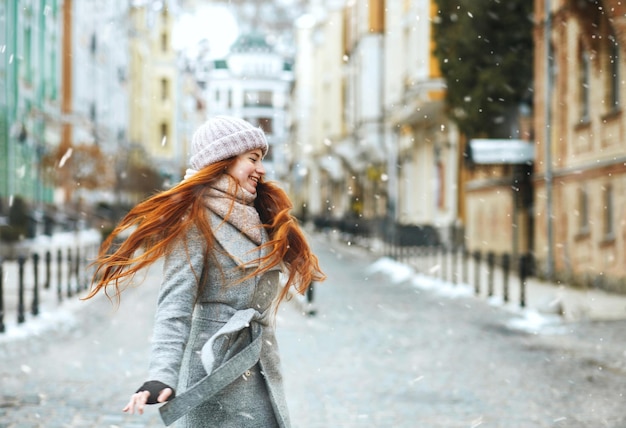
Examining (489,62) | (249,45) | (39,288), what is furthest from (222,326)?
(249,45)

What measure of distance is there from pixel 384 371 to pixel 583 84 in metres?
12.6

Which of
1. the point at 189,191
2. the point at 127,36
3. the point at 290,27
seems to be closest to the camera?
the point at 189,191

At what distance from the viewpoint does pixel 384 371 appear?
29.7ft

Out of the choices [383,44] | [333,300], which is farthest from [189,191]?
[383,44]

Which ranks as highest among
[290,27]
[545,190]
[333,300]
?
[290,27]

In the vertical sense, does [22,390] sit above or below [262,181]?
below

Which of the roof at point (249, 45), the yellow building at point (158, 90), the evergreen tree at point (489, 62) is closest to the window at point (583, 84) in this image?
the evergreen tree at point (489, 62)

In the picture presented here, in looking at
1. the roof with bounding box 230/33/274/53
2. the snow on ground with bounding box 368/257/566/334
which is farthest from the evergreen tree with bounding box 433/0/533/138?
the roof with bounding box 230/33/274/53

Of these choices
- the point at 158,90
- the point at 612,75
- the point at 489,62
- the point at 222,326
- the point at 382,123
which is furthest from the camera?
the point at 158,90

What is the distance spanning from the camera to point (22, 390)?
8.02m

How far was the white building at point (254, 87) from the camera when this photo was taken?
461 feet

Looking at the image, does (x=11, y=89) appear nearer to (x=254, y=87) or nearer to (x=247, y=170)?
(x=247, y=170)

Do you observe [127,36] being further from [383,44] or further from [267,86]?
[267,86]

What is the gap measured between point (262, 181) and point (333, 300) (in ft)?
42.3
